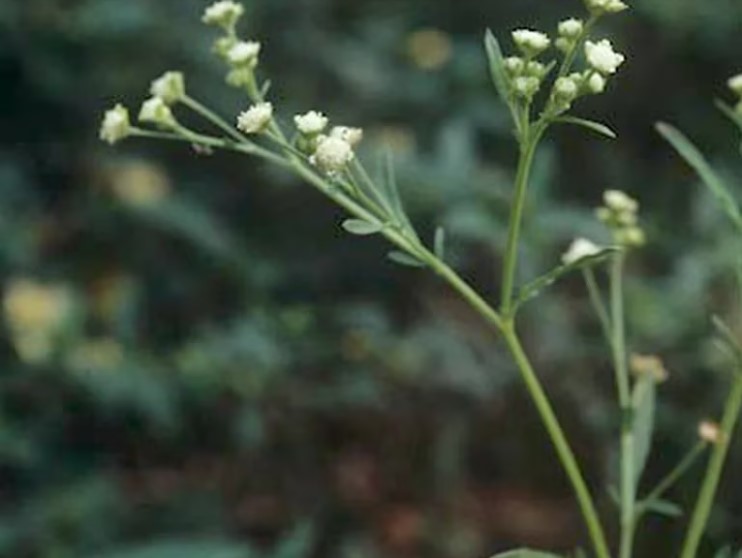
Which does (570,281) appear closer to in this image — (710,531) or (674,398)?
(674,398)

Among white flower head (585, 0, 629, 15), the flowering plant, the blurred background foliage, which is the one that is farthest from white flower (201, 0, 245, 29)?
the blurred background foliage

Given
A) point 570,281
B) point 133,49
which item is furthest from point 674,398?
point 133,49

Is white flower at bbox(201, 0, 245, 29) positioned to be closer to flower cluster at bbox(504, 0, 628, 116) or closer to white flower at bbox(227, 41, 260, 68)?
white flower at bbox(227, 41, 260, 68)

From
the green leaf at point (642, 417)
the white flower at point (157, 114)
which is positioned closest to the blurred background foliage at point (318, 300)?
the green leaf at point (642, 417)

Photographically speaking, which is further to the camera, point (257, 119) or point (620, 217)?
point (620, 217)

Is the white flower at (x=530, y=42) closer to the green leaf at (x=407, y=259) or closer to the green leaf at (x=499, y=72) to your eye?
the green leaf at (x=499, y=72)

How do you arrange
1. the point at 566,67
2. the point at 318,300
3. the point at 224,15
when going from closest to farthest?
1. the point at 566,67
2. the point at 224,15
3. the point at 318,300

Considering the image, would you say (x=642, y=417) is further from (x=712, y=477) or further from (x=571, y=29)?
(x=571, y=29)

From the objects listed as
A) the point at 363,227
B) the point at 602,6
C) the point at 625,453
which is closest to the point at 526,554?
the point at 625,453
